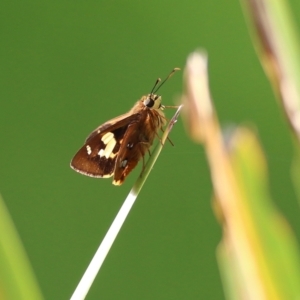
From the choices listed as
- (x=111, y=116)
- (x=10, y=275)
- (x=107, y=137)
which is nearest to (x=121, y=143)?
(x=107, y=137)

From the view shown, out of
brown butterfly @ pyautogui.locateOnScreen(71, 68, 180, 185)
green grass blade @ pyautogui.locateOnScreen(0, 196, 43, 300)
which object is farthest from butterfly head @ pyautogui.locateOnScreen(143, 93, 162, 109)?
green grass blade @ pyautogui.locateOnScreen(0, 196, 43, 300)

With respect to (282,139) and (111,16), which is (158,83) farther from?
(282,139)

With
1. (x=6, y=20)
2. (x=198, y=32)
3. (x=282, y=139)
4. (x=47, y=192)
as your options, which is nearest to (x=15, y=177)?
(x=47, y=192)

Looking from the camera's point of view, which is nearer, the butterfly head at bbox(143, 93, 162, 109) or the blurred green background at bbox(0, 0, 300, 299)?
the butterfly head at bbox(143, 93, 162, 109)

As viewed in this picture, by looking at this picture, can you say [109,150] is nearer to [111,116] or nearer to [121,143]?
[121,143]

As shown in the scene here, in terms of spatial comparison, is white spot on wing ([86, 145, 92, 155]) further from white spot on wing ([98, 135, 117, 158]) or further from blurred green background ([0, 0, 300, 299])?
blurred green background ([0, 0, 300, 299])

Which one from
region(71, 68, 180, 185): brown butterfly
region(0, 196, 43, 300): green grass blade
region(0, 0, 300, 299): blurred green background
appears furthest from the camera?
region(0, 0, 300, 299): blurred green background
